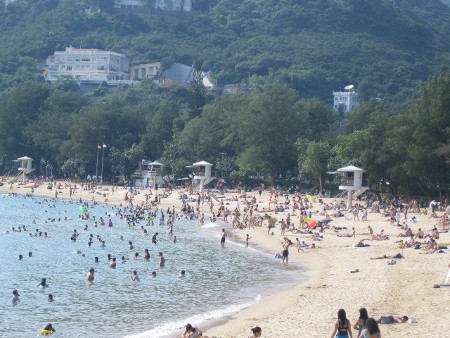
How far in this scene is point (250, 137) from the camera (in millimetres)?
77375

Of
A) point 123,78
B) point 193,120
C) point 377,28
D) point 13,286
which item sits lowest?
point 13,286

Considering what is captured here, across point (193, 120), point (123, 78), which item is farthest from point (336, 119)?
point (123, 78)

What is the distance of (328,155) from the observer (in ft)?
229

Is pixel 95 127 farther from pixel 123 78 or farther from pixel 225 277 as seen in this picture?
pixel 123 78

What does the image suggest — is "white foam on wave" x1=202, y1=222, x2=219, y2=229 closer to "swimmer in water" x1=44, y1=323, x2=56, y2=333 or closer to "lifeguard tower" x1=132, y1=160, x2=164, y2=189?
"lifeguard tower" x1=132, y1=160, x2=164, y2=189

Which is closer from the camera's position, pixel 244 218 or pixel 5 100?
pixel 244 218

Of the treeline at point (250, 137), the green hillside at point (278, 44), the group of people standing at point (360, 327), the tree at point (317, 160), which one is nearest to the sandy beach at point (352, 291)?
the group of people standing at point (360, 327)

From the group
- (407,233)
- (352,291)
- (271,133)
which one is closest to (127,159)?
(271,133)

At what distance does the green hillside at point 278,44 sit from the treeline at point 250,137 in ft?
168

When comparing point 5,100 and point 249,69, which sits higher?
point 249,69

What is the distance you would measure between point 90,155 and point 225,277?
61.4 meters

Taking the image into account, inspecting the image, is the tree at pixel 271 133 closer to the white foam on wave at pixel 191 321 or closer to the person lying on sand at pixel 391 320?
the white foam on wave at pixel 191 321

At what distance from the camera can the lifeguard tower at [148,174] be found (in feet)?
289

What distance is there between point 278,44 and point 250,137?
103 meters
